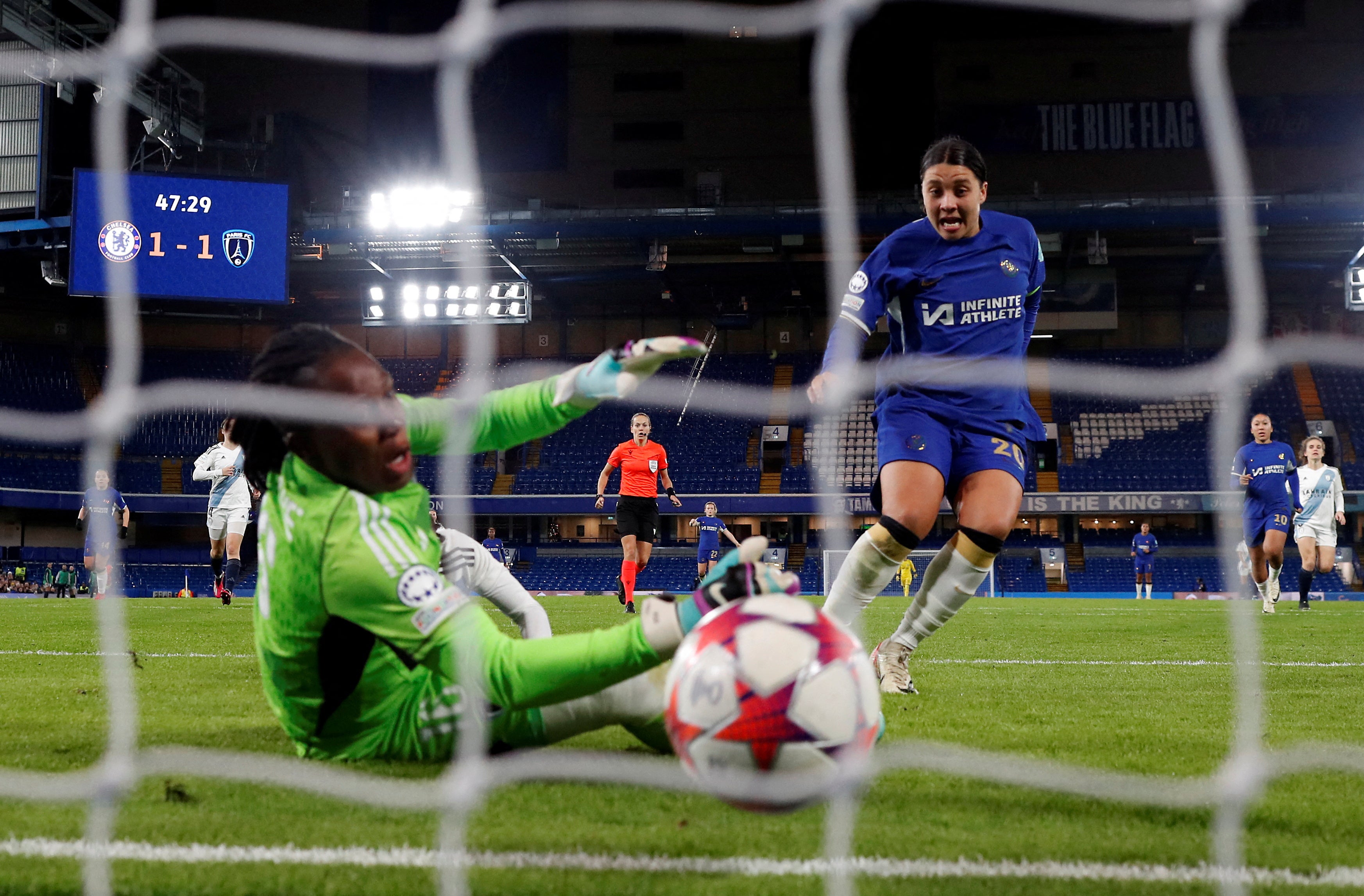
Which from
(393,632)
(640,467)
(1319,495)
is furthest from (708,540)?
(393,632)

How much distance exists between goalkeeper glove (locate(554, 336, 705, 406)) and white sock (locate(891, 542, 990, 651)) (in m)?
1.96

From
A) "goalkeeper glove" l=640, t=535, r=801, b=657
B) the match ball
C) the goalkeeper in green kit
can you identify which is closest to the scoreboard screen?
the goalkeeper in green kit

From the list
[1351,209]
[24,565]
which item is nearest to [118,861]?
[1351,209]

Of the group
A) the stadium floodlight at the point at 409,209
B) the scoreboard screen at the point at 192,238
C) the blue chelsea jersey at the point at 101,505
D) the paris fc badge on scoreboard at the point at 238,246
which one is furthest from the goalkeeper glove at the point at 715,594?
the stadium floodlight at the point at 409,209

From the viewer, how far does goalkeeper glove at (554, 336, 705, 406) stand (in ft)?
7.08

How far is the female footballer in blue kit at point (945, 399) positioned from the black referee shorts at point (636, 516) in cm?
739

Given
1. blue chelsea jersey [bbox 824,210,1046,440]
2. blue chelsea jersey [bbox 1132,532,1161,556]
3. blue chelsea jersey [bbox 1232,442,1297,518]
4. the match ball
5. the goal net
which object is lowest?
the goal net

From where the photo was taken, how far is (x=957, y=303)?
3.99 meters

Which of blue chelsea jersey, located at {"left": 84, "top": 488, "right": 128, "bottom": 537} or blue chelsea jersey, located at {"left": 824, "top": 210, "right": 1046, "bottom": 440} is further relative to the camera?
blue chelsea jersey, located at {"left": 84, "top": 488, "right": 128, "bottom": 537}

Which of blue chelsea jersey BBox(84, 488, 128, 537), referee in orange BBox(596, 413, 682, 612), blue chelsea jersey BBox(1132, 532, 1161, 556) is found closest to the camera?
referee in orange BBox(596, 413, 682, 612)

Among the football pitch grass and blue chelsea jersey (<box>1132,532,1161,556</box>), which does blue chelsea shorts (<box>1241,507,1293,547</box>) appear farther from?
blue chelsea jersey (<box>1132,532,1161,556</box>)

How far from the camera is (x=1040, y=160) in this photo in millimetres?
27734

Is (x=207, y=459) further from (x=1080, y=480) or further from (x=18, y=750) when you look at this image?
(x=1080, y=480)

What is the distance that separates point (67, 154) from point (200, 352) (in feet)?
31.2
